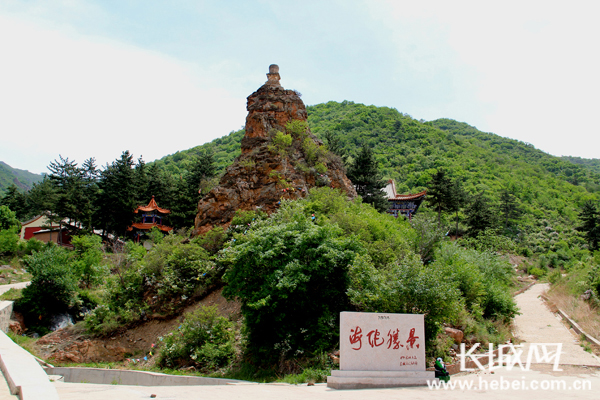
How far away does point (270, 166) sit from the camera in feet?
77.5

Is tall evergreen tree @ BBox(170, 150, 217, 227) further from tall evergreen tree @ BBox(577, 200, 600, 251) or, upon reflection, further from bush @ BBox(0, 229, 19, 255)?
tall evergreen tree @ BBox(577, 200, 600, 251)

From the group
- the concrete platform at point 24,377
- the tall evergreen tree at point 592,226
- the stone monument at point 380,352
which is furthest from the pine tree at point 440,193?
the concrete platform at point 24,377

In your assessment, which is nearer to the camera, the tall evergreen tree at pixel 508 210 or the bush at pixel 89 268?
the bush at pixel 89 268

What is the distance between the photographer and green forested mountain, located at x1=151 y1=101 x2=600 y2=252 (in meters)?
50.1

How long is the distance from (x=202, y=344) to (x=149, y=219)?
83.4ft

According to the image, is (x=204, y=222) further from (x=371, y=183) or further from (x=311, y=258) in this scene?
(x=371, y=183)

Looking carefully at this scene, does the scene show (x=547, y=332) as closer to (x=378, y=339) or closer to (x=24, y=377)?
(x=378, y=339)

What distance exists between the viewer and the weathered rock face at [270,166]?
22234 millimetres

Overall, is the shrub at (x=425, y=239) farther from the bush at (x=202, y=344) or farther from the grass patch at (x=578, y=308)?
the bush at (x=202, y=344)

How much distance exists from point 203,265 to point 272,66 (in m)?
15.6

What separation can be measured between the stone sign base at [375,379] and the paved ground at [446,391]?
34cm

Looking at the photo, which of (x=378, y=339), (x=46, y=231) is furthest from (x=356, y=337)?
(x=46, y=231)

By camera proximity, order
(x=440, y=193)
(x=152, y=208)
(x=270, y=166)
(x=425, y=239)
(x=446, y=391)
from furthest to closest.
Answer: (x=152, y=208)
(x=440, y=193)
(x=270, y=166)
(x=425, y=239)
(x=446, y=391)

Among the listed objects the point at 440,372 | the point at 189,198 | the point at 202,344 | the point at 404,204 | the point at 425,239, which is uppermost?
the point at 189,198
